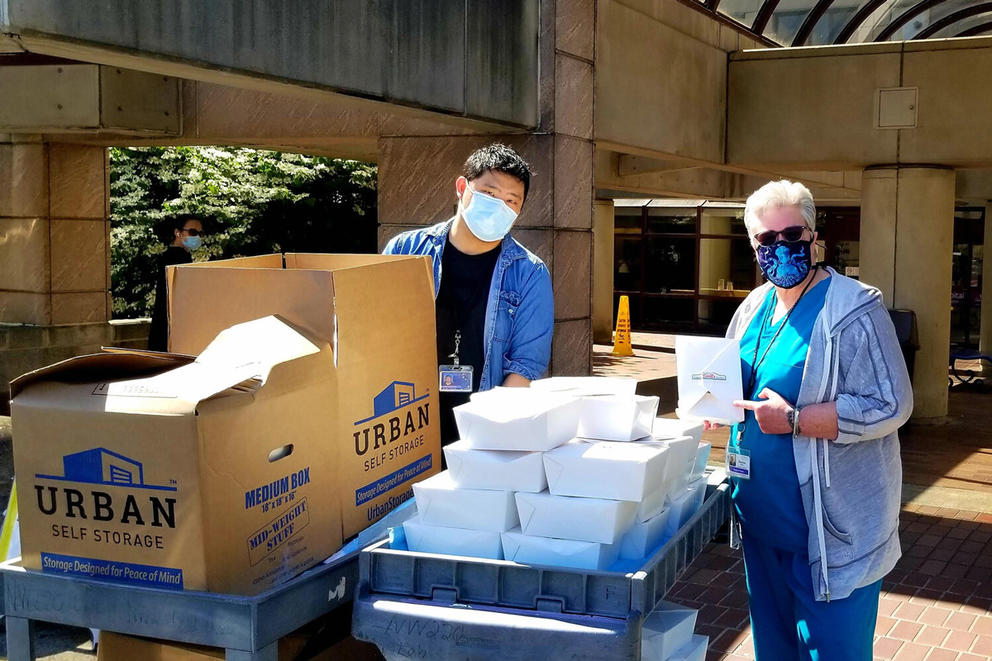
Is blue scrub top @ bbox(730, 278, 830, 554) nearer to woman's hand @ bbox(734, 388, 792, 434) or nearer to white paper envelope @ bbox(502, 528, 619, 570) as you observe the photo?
woman's hand @ bbox(734, 388, 792, 434)

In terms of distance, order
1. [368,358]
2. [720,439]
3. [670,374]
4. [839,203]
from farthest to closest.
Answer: [839,203]
[670,374]
[720,439]
[368,358]

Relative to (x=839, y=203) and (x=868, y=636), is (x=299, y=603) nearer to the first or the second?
(x=868, y=636)

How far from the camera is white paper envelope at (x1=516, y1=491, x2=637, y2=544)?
2189mm

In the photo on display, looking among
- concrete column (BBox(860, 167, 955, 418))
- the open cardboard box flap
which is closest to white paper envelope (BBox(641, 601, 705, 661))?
the open cardboard box flap

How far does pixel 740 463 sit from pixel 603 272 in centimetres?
1931

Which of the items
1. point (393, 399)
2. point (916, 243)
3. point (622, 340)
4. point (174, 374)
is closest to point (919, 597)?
point (393, 399)

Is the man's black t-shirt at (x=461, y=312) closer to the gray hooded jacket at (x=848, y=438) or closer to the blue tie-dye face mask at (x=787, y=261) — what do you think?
the blue tie-dye face mask at (x=787, y=261)

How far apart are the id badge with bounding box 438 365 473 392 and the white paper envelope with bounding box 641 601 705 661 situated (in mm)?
854

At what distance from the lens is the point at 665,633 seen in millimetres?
2523

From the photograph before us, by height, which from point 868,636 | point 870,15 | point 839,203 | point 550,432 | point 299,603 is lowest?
point 868,636

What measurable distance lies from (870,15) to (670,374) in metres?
5.92

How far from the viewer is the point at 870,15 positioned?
13.1m

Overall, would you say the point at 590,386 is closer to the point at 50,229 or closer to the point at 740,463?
the point at 740,463

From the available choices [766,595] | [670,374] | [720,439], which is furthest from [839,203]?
[766,595]
